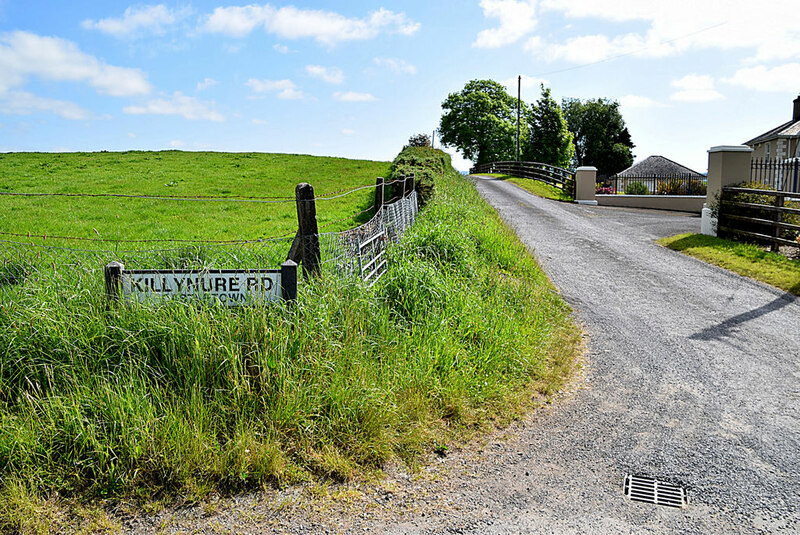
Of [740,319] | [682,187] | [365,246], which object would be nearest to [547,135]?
[682,187]

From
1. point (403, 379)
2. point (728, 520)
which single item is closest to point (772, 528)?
point (728, 520)

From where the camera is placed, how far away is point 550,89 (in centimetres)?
6106

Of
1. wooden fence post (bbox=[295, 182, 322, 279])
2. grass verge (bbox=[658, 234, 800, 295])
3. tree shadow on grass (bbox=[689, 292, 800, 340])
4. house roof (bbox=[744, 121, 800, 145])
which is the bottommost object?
tree shadow on grass (bbox=[689, 292, 800, 340])

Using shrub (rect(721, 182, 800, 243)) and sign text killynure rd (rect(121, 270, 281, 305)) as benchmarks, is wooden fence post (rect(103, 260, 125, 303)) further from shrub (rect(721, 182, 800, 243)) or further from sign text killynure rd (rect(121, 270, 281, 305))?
shrub (rect(721, 182, 800, 243))

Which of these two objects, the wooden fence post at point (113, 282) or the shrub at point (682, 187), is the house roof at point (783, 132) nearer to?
the shrub at point (682, 187)

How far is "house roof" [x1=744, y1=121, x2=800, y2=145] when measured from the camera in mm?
33281

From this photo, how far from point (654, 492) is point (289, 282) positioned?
3.23 meters

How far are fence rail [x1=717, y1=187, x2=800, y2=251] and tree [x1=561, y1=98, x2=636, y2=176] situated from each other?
59771mm

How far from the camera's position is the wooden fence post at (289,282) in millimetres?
5148

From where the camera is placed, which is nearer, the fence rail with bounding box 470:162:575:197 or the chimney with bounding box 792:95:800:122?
the fence rail with bounding box 470:162:575:197

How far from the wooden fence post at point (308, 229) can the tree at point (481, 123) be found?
5691 centimetres

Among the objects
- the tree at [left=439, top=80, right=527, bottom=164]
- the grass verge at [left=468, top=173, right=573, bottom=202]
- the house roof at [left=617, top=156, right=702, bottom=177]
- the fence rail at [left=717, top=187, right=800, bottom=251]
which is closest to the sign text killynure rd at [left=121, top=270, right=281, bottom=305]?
the fence rail at [left=717, top=187, right=800, bottom=251]

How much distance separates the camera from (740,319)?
8820 mm

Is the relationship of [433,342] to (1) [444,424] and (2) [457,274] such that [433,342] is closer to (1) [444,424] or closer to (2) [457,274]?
(1) [444,424]
